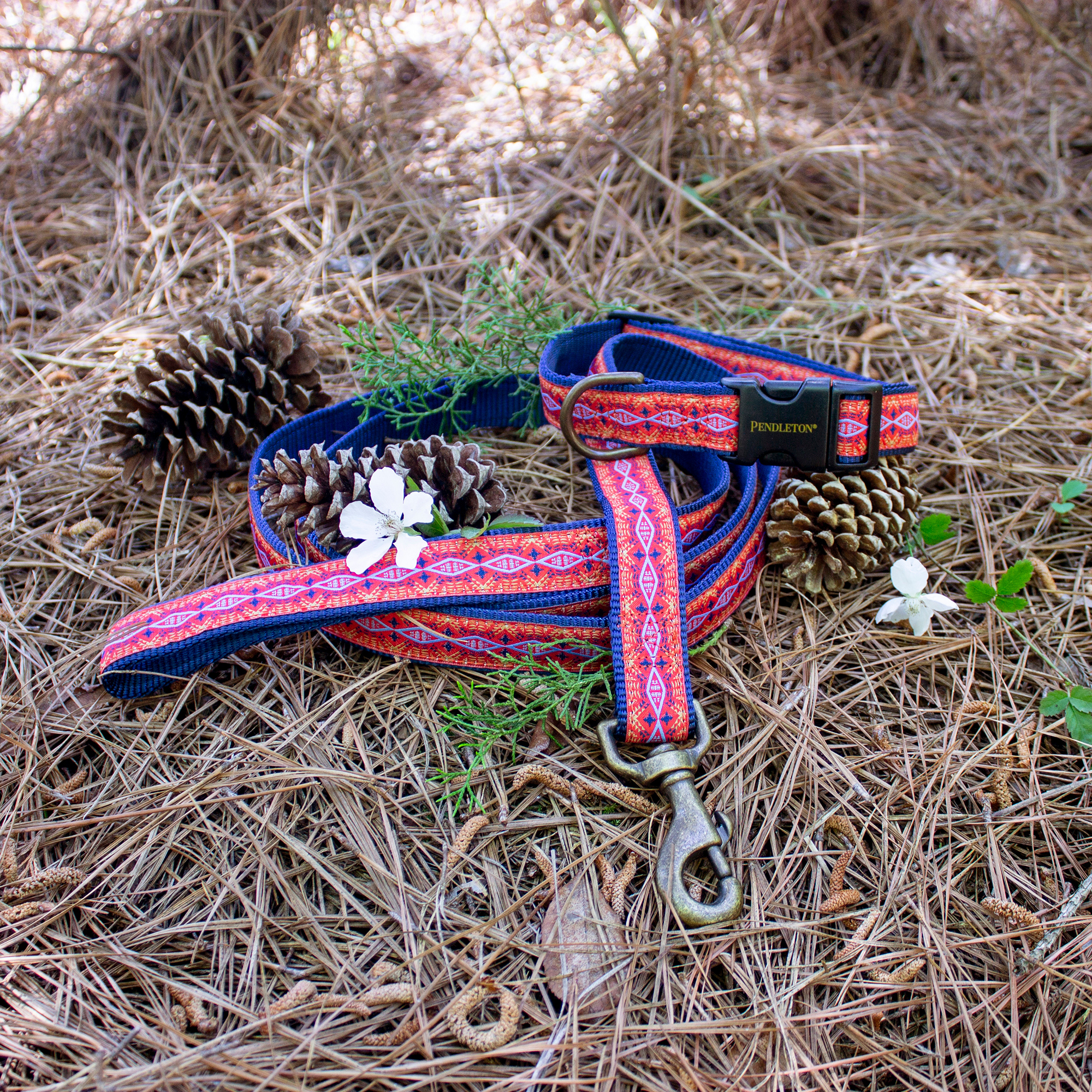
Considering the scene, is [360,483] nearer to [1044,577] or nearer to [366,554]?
[366,554]

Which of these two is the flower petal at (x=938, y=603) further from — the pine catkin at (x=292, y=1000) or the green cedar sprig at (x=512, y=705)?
the pine catkin at (x=292, y=1000)

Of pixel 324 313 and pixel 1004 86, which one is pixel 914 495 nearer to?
pixel 324 313

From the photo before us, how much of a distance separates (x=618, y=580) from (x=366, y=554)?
0.63 metres

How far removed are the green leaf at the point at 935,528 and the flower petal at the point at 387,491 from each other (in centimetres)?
147

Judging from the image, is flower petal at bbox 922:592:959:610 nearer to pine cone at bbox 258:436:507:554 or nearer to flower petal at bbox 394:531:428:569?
pine cone at bbox 258:436:507:554

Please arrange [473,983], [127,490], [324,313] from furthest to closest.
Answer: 1. [324,313]
2. [127,490]
3. [473,983]

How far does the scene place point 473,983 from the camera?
4.73 ft

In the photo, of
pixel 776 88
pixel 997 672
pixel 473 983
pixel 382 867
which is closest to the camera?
pixel 473 983

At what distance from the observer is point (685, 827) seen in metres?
1.64

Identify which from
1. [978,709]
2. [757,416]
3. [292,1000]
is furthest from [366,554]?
[978,709]

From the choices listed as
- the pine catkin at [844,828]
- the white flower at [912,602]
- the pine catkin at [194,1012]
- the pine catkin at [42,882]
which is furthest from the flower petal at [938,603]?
the pine catkin at [42,882]

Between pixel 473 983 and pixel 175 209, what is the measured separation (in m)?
3.24

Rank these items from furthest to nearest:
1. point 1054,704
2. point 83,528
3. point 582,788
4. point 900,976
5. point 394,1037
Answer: point 83,528 → point 1054,704 → point 582,788 → point 900,976 → point 394,1037

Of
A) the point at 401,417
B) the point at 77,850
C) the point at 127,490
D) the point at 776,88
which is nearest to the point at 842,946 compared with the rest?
the point at 77,850
